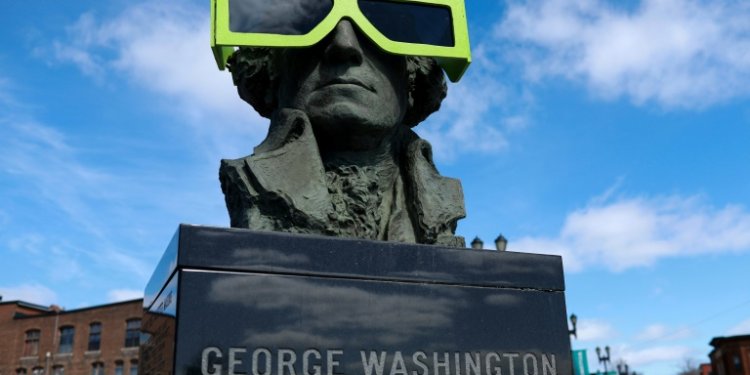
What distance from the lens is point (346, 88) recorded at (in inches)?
138

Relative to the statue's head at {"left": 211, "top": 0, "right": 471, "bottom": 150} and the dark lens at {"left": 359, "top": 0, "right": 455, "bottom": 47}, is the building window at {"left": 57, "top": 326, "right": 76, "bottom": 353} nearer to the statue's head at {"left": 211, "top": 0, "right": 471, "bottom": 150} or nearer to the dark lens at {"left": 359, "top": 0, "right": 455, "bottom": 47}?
the statue's head at {"left": 211, "top": 0, "right": 471, "bottom": 150}

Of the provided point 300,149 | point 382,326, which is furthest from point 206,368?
point 300,149

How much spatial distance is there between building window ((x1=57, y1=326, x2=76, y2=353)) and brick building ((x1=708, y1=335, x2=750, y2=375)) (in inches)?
1749

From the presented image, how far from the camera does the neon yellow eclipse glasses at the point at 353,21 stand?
331cm

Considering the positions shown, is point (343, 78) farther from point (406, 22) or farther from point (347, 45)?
point (406, 22)

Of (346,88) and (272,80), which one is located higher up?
(272,80)

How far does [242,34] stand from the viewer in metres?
3.28

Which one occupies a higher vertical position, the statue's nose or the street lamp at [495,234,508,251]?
the street lamp at [495,234,508,251]

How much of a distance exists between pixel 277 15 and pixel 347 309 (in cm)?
151

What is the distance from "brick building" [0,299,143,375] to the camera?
38.4 meters

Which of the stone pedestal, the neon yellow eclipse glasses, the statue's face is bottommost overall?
the stone pedestal

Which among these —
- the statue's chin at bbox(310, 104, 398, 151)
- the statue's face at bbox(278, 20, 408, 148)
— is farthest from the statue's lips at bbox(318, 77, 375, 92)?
the statue's chin at bbox(310, 104, 398, 151)

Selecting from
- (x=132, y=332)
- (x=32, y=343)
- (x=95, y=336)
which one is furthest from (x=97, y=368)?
(x=32, y=343)

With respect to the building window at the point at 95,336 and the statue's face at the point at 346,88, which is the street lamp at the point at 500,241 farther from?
the building window at the point at 95,336
